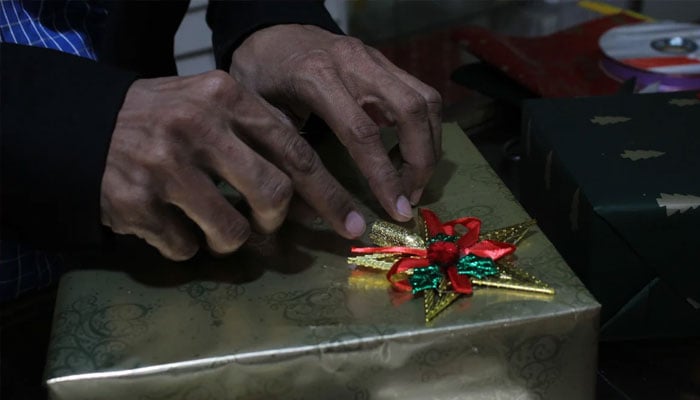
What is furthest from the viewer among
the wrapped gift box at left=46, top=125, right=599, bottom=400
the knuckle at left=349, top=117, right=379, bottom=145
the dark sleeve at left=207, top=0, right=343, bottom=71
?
the dark sleeve at left=207, top=0, right=343, bottom=71

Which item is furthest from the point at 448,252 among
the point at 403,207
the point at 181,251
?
the point at 181,251

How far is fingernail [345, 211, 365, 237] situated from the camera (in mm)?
512

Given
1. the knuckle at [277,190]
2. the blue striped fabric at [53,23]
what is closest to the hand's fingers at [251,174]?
the knuckle at [277,190]

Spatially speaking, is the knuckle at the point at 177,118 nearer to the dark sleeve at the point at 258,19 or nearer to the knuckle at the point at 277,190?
the knuckle at the point at 277,190

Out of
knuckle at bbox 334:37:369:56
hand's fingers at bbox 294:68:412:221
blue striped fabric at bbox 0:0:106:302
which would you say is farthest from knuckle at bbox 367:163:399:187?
blue striped fabric at bbox 0:0:106:302

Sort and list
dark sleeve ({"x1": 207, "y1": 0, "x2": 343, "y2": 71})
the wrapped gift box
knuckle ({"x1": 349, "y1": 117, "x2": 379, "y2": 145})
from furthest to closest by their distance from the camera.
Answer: dark sleeve ({"x1": 207, "y1": 0, "x2": 343, "y2": 71}) → knuckle ({"x1": 349, "y1": 117, "x2": 379, "y2": 145}) → the wrapped gift box

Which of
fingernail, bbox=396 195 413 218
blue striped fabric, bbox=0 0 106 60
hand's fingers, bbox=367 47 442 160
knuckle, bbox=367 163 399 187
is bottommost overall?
fingernail, bbox=396 195 413 218

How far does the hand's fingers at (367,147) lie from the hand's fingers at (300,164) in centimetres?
4

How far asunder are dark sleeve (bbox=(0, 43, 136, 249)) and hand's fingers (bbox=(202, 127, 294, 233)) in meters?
0.07

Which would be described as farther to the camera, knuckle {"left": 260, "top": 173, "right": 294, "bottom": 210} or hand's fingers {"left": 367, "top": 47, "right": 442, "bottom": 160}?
hand's fingers {"left": 367, "top": 47, "right": 442, "bottom": 160}

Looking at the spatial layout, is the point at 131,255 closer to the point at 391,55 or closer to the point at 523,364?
the point at 523,364

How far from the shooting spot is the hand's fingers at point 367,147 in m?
0.53

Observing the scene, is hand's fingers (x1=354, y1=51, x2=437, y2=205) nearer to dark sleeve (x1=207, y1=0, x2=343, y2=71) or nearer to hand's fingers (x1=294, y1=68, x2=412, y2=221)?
hand's fingers (x1=294, y1=68, x2=412, y2=221)

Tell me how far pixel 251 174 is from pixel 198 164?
3 cm
